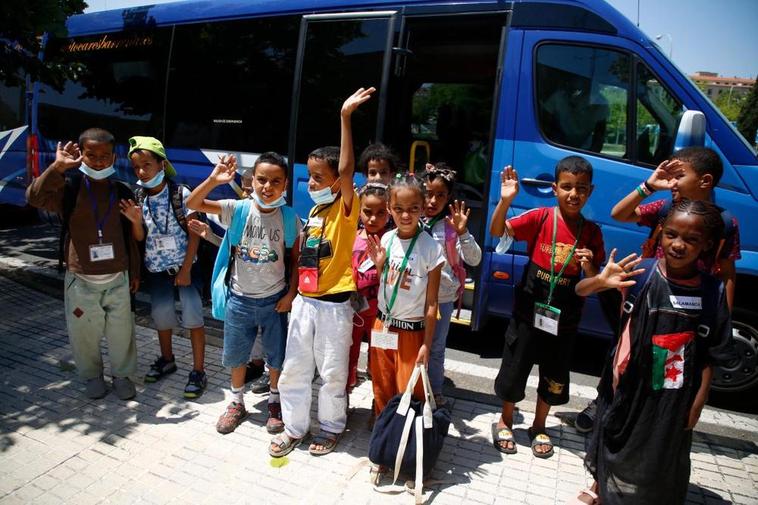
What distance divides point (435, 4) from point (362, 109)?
37.5 inches

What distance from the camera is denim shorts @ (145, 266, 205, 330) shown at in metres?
3.32

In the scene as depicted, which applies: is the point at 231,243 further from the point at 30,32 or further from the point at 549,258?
the point at 30,32

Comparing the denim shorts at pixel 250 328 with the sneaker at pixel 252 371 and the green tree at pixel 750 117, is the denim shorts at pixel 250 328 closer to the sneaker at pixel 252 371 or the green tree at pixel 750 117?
the sneaker at pixel 252 371

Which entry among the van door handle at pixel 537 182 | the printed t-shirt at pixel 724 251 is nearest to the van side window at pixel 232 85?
the van door handle at pixel 537 182

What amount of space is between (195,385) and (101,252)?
1.03 metres

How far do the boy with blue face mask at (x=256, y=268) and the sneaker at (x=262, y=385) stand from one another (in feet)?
1.14

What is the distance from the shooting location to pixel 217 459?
8.80 ft

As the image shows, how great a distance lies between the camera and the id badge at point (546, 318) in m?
2.60

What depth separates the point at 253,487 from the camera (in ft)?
8.11

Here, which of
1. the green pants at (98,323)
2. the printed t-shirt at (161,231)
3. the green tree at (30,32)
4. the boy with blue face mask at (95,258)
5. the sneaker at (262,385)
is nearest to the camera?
the boy with blue face mask at (95,258)

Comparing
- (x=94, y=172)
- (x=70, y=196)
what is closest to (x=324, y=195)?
(x=94, y=172)

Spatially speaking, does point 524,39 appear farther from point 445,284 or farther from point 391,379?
point 391,379

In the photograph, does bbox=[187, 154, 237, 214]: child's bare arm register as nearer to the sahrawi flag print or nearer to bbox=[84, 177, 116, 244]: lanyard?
bbox=[84, 177, 116, 244]: lanyard

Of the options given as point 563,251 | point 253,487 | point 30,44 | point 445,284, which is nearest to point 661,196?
point 563,251
